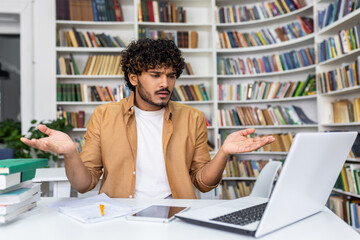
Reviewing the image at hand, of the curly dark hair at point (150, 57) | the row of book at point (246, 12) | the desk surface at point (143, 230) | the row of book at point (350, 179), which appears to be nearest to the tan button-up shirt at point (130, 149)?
the curly dark hair at point (150, 57)

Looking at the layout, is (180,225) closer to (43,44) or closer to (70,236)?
(70,236)

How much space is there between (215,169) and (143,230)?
2.01 feet

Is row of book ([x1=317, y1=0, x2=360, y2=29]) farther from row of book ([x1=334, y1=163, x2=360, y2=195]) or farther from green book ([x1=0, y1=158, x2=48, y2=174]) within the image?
green book ([x1=0, y1=158, x2=48, y2=174])

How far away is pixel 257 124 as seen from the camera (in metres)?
4.11

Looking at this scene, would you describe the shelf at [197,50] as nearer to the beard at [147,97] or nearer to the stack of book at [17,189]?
the beard at [147,97]

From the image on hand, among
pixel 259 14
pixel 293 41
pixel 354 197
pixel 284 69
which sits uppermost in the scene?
pixel 259 14

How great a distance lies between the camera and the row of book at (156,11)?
405 cm

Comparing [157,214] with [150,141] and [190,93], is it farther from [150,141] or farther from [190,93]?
[190,93]

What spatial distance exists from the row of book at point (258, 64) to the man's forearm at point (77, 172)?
301 cm

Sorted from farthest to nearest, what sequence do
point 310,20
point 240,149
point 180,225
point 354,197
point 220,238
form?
point 310,20 → point 354,197 → point 240,149 → point 180,225 → point 220,238

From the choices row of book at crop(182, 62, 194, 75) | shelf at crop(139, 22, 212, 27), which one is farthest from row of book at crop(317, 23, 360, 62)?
row of book at crop(182, 62, 194, 75)

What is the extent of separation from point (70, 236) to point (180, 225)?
286 mm

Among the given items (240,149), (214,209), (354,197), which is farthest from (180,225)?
(354,197)

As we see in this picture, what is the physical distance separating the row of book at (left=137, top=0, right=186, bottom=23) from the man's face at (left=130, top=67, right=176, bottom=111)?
8.21 feet
